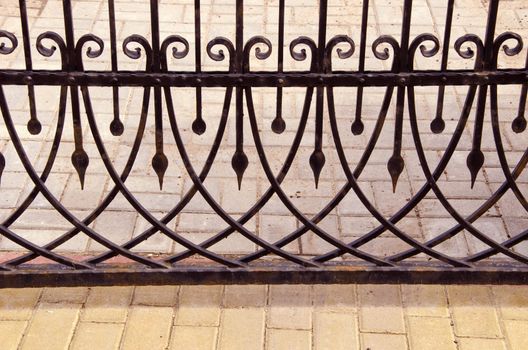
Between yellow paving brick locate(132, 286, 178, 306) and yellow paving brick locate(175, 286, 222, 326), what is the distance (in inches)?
1.5

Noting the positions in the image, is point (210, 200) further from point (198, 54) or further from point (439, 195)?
point (439, 195)

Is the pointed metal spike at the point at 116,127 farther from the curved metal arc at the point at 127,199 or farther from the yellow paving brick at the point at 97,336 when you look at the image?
the yellow paving brick at the point at 97,336

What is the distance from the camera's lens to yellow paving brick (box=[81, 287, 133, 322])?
3377 mm

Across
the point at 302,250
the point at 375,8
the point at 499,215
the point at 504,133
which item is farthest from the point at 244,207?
the point at 375,8

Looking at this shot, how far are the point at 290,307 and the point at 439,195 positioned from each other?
0.76 m

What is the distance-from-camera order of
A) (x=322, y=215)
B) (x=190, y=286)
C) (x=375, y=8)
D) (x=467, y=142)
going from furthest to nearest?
(x=375, y=8), (x=467, y=142), (x=190, y=286), (x=322, y=215)

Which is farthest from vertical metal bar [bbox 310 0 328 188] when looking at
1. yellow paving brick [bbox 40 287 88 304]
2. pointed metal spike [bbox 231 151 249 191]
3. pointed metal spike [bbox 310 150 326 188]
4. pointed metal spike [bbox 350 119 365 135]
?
yellow paving brick [bbox 40 287 88 304]

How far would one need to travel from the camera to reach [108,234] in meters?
3.82

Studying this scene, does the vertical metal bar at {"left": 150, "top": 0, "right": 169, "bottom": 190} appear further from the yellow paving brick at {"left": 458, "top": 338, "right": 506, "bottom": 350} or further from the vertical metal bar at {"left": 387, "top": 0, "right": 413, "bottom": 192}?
the yellow paving brick at {"left": 458, "top": 338, "right": 506, "bottom": 350}

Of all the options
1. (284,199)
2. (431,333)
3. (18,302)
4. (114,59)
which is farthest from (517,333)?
(18,302)

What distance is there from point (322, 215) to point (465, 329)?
72 cm

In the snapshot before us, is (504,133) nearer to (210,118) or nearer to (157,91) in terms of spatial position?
(210,118)

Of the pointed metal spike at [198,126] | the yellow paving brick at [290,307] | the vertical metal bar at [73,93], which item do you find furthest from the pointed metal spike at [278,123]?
the yellow paving brick at [290,307]

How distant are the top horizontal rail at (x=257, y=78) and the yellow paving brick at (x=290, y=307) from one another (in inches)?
39.1
